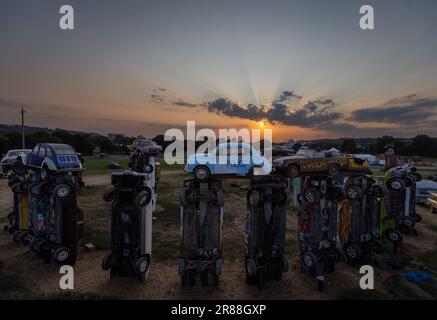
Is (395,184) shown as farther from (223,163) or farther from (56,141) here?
(56,141)

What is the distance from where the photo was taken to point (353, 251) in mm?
10062

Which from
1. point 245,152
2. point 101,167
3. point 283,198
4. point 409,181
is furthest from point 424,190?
point 101,167

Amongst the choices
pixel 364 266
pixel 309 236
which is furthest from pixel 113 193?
pixel 364 266

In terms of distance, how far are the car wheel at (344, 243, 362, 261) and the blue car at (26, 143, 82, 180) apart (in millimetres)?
10428

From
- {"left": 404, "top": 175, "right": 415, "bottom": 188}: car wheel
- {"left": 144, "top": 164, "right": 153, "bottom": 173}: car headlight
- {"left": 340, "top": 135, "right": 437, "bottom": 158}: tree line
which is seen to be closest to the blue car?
{"left": 144, "top": 164, "right": 153, "bottom": 173}: car headlight

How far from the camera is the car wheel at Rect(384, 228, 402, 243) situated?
11656 millimetres

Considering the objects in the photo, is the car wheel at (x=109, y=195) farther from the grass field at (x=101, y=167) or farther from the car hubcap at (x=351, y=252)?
the grass field at (x=101, y=167)

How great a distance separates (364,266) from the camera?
31.9 feet

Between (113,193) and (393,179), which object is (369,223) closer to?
(393,179)

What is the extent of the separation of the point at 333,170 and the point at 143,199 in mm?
6452

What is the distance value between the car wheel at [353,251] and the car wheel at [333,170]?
2.81m

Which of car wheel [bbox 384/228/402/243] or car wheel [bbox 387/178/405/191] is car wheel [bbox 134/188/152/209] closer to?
car wheel [bbox 384/228/402/243]

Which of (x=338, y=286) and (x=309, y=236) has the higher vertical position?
(x=309, y=236)

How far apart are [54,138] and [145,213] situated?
59.5m
